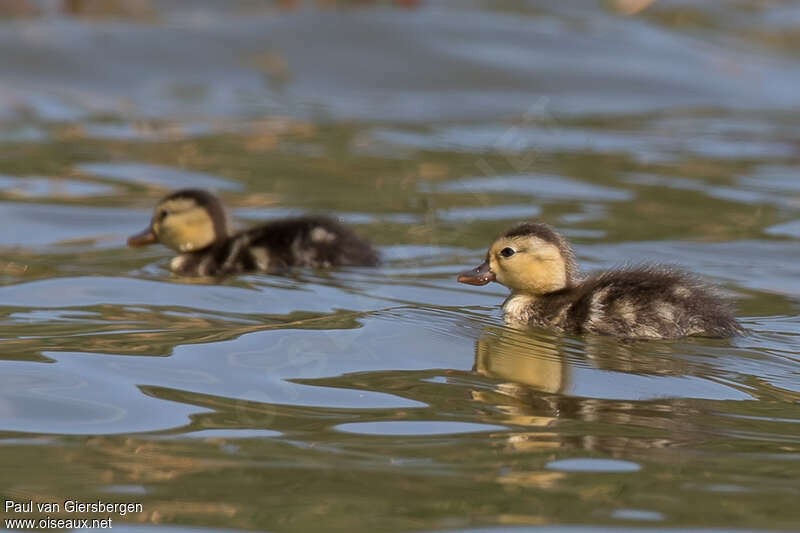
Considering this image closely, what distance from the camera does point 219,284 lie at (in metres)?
5.95

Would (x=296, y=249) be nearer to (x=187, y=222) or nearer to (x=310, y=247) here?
(x=310, y=247)

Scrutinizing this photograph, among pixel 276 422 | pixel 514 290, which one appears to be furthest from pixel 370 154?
pixel 276 422

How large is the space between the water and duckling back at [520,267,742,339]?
0.08m

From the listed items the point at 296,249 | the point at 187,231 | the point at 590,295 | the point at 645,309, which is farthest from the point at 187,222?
the point at 645,309

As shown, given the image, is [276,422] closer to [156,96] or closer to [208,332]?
[208,332]

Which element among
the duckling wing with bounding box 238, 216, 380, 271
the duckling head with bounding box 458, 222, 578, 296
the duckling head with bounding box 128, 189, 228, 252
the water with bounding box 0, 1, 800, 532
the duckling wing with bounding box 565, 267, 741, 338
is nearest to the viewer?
the water with bounding box 0, 1, 800, 532

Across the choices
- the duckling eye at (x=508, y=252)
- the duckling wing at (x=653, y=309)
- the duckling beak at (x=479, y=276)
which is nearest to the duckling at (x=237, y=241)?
the duckling beak at (x=479, y=276)

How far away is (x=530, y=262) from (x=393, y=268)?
1156 mm

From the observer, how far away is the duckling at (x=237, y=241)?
20.2 ft

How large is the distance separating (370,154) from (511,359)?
503 centimetres

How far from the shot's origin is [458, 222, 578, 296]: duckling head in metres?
5.14

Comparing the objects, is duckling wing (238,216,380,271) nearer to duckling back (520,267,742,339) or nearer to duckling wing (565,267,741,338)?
duckling back (520,267,742,339)

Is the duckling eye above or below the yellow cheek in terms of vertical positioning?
above

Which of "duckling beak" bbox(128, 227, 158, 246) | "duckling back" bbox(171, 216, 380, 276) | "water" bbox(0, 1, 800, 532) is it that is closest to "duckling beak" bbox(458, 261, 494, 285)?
"water" bbox(0, 1, 800, 532)
